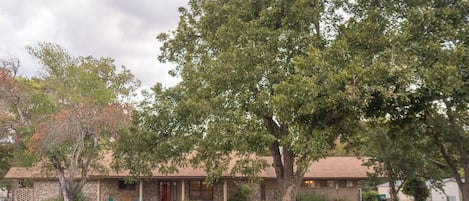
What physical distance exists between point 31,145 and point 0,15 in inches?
276

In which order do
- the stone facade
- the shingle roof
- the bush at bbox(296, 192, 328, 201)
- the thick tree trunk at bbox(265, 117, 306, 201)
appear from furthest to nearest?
the stone facade < the shingle roof < the bush at bbox(296, 192, 328, 201) < the thick tree trunk at bbox(265, 117, 306, 201)

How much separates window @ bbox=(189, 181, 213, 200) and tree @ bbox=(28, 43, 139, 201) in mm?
6504

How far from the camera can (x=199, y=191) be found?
27016mm

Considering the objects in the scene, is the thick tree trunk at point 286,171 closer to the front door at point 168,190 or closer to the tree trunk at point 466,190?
the tree trunk at point 466,190

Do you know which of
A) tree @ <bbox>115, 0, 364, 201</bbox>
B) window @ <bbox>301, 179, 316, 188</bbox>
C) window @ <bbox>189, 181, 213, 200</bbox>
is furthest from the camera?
window @ <bbox>301, 179, 316, 188</bbox>

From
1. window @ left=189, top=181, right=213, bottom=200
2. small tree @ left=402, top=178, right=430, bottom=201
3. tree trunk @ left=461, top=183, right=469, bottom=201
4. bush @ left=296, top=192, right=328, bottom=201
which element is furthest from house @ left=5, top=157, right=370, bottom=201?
tree trunk @ left=461, top=183, right=469, bottom=201

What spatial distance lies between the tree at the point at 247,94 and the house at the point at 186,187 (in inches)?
299

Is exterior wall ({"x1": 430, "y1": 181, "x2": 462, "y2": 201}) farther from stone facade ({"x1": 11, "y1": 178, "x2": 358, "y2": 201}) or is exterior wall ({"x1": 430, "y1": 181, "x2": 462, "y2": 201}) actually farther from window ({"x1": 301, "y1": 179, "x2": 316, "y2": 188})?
window ({"x1": 301, "y1": 179, "x2": 316, "y2": 188})

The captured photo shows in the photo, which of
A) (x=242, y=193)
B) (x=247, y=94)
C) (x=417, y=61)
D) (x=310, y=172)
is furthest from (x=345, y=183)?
(x=417, y=61)

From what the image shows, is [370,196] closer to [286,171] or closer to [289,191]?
[286,171]

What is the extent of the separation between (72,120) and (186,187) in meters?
10.3

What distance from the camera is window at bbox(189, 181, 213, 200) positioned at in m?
26.9

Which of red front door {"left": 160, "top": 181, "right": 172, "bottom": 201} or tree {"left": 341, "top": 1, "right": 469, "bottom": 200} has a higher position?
tree {"left": 341, "top": 1, "right": 469, "bottom": 200}

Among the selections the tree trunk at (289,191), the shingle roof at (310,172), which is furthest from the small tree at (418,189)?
the tree trunk at (289,191)
